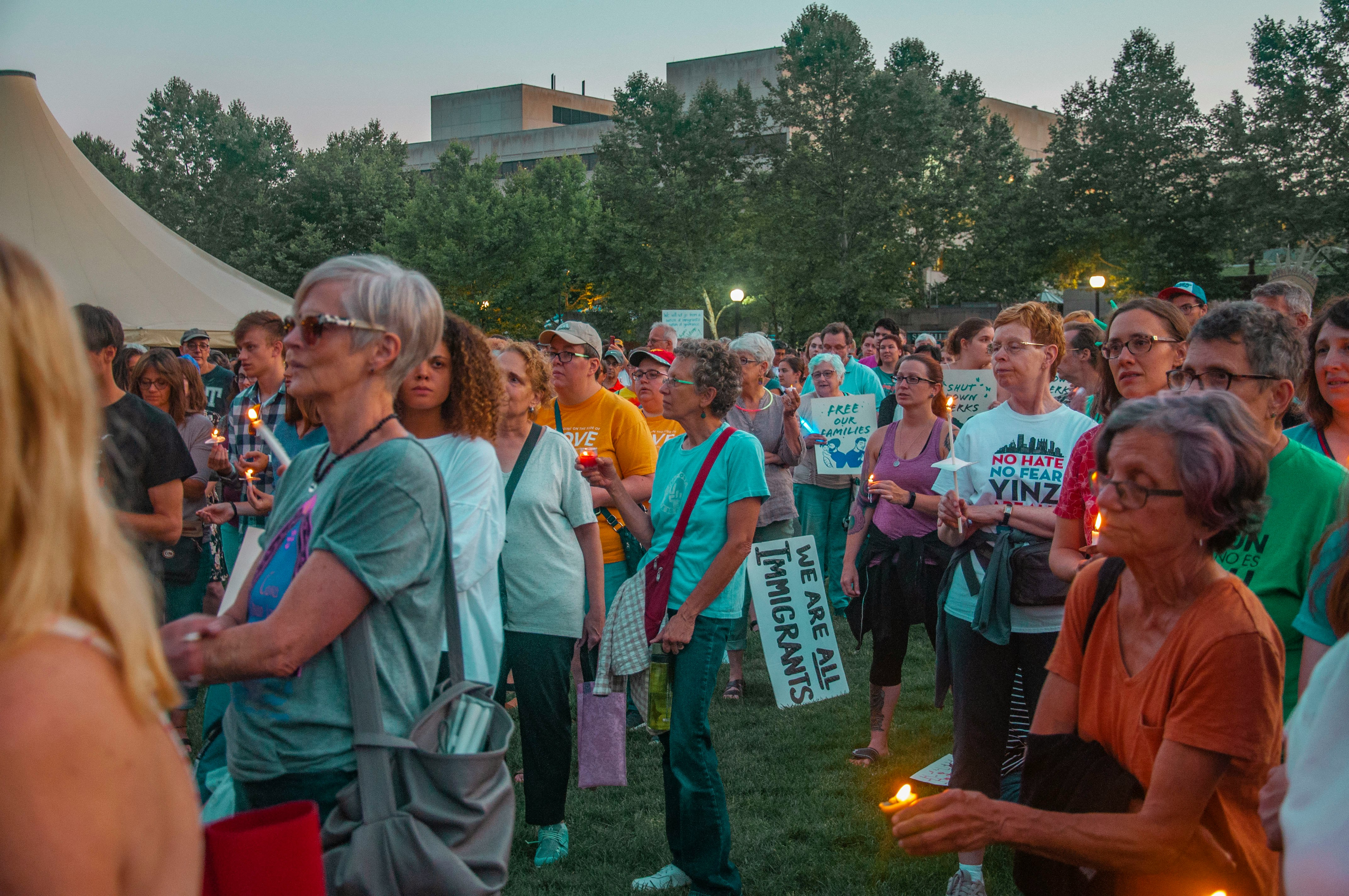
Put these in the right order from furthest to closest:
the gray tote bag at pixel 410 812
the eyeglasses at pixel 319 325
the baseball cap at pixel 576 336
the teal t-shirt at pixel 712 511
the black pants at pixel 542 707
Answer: the baseball cap at pixel 576 336 → the black pants at pixel 542 707 → the teal t-shirt at pixel 712 511 → the eyeglasses at pixel 319 325 → the gray tote bag at pixel 410 812

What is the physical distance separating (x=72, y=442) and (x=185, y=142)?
73.7 m

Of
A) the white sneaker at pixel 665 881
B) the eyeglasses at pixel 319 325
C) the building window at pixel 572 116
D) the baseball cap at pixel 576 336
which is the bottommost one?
the white sneaker at pixel 665 881

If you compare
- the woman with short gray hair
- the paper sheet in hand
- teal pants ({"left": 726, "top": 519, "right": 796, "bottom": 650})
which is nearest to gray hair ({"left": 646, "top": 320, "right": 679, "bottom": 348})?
teal pants ({"left": 726, "top": 519, "right": 796, "bottom": 650})

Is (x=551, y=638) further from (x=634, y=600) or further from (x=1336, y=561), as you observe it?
(x=1336, y=561)

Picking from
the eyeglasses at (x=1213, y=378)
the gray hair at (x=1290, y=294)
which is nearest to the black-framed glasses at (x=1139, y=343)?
the eyeglasses at (x=1213, y=378)

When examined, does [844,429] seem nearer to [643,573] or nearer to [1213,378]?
[643,573]

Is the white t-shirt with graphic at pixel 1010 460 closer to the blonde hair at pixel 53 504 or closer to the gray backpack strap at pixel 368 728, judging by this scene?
the gray backpack strap at pixel 368 728

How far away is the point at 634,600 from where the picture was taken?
3998mm

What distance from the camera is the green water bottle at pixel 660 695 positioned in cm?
389

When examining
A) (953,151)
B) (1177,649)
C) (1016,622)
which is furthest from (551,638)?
(953,151)

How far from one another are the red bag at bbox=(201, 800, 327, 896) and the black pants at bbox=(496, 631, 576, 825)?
252 cm

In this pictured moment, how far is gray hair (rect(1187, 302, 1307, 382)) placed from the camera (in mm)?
2787

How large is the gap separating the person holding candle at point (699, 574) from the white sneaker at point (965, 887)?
83 cm

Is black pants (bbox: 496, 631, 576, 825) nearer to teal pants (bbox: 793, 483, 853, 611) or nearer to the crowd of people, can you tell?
the crowd of people
